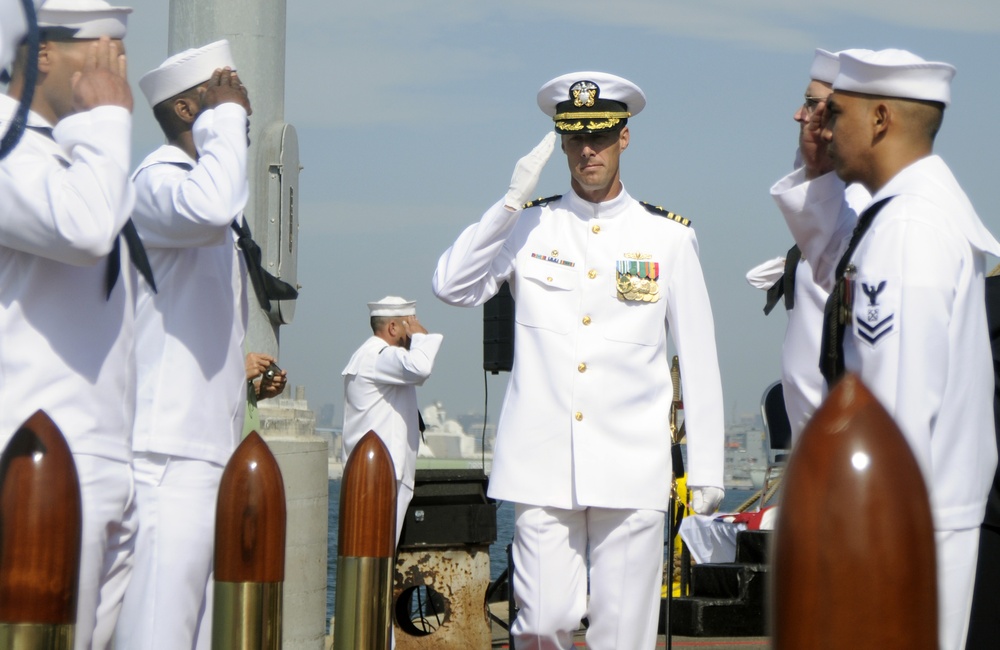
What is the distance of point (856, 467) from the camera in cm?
104

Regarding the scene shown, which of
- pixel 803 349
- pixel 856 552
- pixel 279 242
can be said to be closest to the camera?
pixel 856 552

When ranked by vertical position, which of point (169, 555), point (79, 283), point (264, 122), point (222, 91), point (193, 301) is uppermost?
point (264, 122)

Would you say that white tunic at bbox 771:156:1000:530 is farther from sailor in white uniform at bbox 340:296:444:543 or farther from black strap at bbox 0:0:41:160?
sailor in white uniform at bbox 340:296:444:543

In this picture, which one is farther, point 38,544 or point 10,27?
point 10,27

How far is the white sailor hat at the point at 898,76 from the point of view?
3.21 metres

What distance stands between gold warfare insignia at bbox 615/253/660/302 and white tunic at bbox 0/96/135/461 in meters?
2.47

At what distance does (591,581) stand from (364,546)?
2922 mm

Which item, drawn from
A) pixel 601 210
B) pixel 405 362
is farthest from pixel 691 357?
pixel 405 362

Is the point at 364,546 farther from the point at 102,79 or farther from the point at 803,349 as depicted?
the point at 803,349

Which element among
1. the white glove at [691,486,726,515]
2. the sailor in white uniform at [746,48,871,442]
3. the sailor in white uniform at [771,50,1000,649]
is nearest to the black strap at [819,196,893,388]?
the sailor in white uniform at [771,50,1000,649]

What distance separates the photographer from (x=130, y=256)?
10.1 feet

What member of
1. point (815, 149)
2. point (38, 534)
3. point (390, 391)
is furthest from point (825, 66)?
point (390, 391)

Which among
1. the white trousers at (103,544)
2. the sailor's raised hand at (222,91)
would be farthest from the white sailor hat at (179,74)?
the white trousers at (103,544)

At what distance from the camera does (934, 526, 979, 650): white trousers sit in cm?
281
